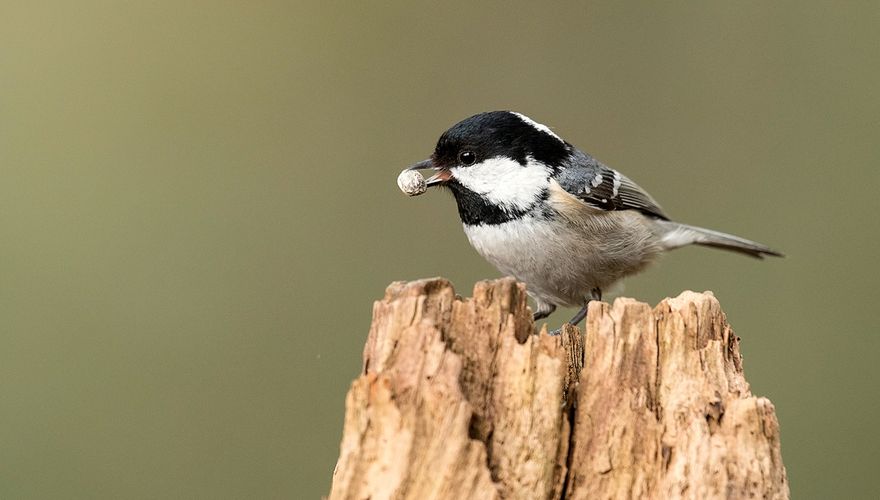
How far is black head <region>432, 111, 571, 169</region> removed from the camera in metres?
3.85

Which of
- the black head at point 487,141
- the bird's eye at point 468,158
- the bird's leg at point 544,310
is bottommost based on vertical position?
the bird's leg at point 544,310

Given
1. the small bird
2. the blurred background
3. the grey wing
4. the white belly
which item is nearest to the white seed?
the small bird

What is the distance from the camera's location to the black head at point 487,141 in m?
3.85

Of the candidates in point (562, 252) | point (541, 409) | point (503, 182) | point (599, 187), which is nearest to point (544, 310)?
point (562, 252)

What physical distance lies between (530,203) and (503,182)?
0.46 ft

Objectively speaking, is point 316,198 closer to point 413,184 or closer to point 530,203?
point 413,184

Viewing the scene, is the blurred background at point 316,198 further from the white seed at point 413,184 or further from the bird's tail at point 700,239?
the white seed at point 413,184

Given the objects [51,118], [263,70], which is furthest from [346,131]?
[51,118]

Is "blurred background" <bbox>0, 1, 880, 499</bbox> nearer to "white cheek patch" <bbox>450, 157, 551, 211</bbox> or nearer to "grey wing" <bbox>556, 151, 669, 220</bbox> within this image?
"grey wing" <bbox>556, 151, 669, 220</bbox>

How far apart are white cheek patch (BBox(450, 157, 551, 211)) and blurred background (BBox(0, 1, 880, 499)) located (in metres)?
1.74

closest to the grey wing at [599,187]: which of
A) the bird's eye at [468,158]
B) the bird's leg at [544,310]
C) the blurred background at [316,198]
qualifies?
the bird's eye at [468,158]

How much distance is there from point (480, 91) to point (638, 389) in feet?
13.7

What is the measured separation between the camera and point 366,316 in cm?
550

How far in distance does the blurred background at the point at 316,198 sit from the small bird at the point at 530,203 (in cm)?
147
